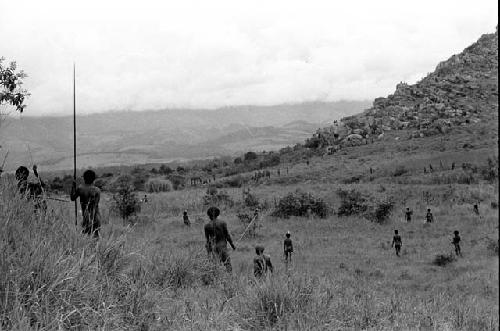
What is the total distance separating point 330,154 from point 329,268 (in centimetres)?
4538

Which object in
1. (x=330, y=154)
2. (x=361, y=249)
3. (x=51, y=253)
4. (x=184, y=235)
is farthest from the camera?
(x=330, y=154)

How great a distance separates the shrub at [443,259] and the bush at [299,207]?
40.0 feet

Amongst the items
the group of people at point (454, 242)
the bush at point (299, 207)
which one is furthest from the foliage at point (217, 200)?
the group of people at point (454, 242)

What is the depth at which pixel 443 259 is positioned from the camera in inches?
701

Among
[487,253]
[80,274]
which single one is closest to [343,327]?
[80,274]

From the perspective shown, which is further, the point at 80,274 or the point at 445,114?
the point at 445,114

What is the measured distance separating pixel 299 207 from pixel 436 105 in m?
45.1

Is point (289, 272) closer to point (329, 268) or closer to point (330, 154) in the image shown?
point (329, 268)

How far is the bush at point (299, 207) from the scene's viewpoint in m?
30.2

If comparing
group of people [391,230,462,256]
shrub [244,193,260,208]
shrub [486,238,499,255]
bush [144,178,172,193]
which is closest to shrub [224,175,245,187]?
bush [144,178,172,193]

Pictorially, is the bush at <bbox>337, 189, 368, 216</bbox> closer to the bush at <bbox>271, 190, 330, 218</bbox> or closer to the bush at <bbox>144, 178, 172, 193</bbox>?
the bush at <bbox>271, 190, 330, 218</bbox>

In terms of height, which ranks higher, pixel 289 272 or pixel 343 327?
pixel 289 272

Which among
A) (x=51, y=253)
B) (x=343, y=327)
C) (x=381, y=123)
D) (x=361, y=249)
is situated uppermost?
(x=381, y=123)

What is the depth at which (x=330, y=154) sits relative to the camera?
6144cm
